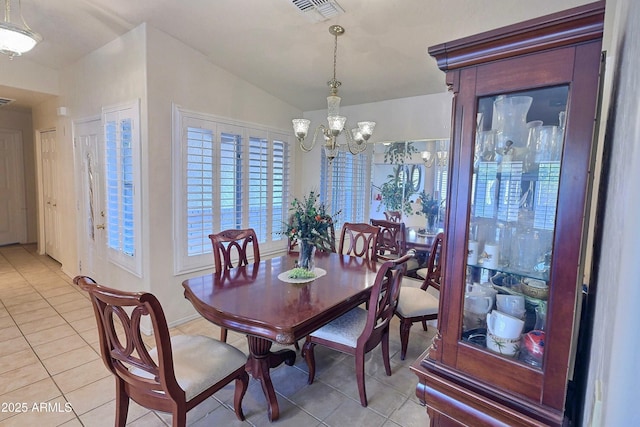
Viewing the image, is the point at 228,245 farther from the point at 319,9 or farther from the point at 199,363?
the point at 319,9

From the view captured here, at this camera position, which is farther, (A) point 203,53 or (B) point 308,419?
(A) point 203,53

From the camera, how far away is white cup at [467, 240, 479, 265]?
1059 millimetres

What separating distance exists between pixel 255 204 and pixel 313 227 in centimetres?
188

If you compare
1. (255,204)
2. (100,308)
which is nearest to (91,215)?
(255,204)

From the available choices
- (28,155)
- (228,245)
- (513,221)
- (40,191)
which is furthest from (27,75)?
(513,221)

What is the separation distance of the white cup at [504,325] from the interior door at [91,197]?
161 inches

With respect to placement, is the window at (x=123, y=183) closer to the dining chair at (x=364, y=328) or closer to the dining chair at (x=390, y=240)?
the dining chair at (x=364, y=328)

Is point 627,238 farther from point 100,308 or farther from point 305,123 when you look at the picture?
point 305,123

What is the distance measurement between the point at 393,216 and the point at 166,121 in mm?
2872

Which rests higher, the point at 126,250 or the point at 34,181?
the point at 34,181

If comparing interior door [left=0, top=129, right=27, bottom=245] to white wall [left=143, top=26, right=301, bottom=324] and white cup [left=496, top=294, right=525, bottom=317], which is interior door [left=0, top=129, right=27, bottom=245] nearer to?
white wall [left=143, top=26, right=301, bottom=324]

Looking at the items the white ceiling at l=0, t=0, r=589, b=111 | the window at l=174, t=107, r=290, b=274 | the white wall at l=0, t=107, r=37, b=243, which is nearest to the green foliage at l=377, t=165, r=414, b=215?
the white ceiling at l=0, t=0, r=589, b=111

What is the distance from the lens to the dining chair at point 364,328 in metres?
2.00

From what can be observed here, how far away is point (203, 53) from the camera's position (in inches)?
128
